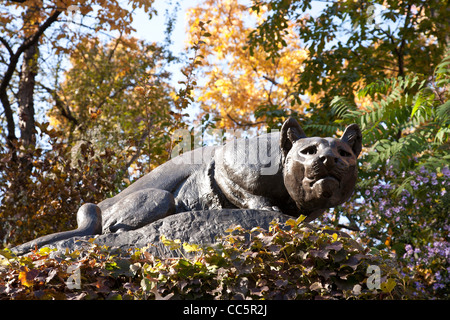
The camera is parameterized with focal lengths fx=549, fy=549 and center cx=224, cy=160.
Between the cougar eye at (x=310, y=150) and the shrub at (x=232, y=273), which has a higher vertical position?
the cougar eye at (x=310, y=150)

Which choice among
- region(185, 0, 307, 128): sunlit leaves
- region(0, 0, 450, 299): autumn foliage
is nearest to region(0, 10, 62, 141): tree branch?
region(0, 0, 450, 299): autumn foliage

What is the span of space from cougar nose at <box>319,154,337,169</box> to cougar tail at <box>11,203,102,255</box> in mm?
2032

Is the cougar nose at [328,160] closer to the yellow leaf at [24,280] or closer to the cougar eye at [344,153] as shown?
the cougar eye at [344,153]

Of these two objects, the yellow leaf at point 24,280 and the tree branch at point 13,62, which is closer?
the yellow leaf at point 24,280

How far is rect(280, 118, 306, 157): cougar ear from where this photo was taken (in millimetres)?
4656

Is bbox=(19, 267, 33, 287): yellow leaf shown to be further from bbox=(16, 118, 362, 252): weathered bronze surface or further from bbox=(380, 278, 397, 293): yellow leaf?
bbox=(380, 278, 397, 293): yellow leaf

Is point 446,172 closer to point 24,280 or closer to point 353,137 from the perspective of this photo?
point 353,137

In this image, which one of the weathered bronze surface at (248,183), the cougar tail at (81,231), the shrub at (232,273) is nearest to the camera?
the shrub at (232,273)

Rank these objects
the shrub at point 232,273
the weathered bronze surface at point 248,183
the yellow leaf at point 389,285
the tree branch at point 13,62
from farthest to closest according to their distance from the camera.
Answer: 1. the tree branch at point 13,62
2. the weathered bronze surface at point 248,183
3. the shrub at point 232,273
4. the yellow leaf at point 389,285

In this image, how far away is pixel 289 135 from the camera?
15.3 ft

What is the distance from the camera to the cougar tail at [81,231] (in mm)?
4594

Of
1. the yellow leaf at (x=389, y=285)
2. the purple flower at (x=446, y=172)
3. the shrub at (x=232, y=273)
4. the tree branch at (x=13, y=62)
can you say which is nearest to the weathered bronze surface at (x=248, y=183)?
the shrub at (x=232, y=273)

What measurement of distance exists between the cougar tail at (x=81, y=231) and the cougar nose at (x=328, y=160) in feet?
6.67

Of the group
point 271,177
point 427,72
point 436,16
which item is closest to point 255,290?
point 271,177
